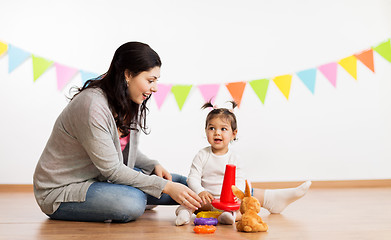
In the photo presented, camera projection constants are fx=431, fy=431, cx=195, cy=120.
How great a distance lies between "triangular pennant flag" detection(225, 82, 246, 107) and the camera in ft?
10.5

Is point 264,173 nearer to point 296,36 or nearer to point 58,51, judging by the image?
point 296,36

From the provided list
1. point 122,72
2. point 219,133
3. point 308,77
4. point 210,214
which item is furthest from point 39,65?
point 308,77

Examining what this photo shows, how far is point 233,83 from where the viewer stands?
10.5 feet

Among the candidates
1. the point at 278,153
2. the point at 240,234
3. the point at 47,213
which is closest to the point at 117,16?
the point at 278,153

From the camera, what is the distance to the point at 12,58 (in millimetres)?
2969

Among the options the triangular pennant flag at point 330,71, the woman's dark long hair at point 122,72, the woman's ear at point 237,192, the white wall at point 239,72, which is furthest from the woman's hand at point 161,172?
the triangular pennant flag at point 330,71

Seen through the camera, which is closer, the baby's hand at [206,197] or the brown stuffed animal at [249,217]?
the brown stuffed animal at [249,217]

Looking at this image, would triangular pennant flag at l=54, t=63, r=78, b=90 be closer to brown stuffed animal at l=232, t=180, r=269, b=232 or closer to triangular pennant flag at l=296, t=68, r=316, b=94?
triangular pennant flag at l=296, t=68, r=316, b=94

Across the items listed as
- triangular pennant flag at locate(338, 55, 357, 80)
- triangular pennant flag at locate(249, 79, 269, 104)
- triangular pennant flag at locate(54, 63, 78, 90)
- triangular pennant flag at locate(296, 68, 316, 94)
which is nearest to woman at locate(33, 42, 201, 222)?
triangular pennant flag at locate(54, 63, 78, 90)

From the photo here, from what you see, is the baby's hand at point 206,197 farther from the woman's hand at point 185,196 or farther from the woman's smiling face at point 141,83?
the woman's smiling face at point 141,83

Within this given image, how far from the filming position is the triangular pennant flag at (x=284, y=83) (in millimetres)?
3219

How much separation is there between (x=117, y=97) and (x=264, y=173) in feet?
5.79

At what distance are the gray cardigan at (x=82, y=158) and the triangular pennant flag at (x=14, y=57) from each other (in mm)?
1482

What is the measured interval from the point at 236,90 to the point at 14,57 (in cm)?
158
